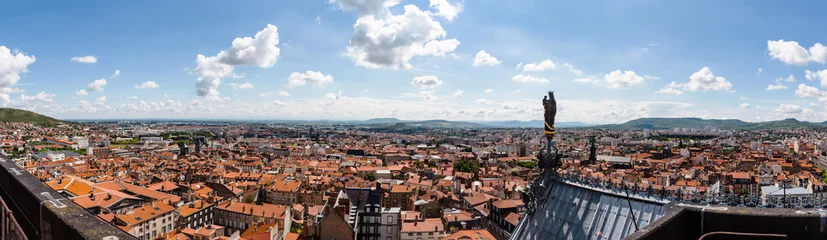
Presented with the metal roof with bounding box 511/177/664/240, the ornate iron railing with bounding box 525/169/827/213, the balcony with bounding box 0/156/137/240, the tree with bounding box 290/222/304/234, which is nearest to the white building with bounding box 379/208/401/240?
the tree with bounding box 290/222/304/234

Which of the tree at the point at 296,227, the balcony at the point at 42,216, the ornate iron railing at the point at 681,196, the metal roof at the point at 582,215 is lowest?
the tree at the point at 296,227

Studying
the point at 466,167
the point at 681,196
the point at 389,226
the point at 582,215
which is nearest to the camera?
the point at 681,196

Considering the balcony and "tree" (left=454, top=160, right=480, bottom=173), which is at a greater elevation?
the balcony

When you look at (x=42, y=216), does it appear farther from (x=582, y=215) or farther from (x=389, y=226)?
(x=389, y=226)

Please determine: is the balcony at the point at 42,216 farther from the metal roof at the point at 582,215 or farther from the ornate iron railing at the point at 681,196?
the metal roof at the point at 582,215

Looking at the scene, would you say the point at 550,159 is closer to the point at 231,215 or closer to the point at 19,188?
the point at 19,188

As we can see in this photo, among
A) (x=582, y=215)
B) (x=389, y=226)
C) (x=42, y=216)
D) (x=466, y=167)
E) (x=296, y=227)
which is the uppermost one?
(x=42, y=216)

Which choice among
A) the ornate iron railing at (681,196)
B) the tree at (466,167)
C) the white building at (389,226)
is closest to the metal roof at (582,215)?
the ornate iron railing at (681,196)

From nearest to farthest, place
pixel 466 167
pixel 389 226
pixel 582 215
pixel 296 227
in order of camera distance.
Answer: pixel 582 215 → pixel 389 226 → pixel 296 227 → pixel 466 167

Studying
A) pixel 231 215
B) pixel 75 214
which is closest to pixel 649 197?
pixel 75 214

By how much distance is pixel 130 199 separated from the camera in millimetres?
40938

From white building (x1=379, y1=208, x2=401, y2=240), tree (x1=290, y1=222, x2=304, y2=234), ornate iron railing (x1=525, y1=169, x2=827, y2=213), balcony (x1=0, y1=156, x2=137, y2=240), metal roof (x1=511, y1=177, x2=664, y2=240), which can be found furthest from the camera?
tree (x1=290, y1=222, x2=304, y2=234)

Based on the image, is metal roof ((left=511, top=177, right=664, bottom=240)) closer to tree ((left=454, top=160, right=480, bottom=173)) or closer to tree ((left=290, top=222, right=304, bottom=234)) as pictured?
tree ((left=290, top=222, right=304, bottom=234))

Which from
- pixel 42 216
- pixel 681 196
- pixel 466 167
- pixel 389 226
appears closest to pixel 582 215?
pixel 681 196
